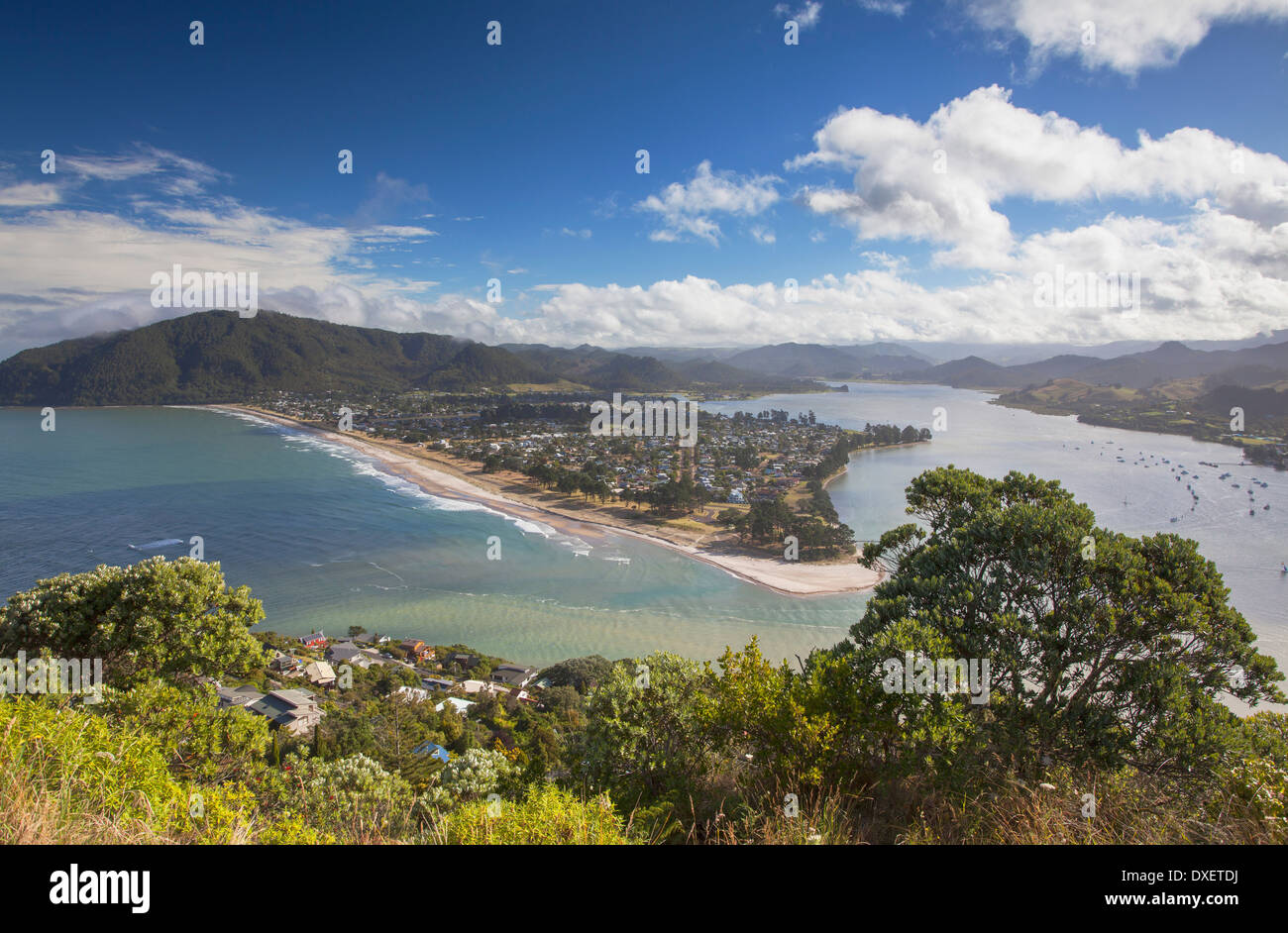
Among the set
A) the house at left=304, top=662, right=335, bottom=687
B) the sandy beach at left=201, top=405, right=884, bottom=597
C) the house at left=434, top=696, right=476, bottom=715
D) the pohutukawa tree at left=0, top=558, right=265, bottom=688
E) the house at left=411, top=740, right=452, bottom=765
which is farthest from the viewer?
the sandy beach at left=201, top=405, right=884, bottom=597

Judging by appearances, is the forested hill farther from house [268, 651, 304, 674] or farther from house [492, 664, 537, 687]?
house [492, 664, 537, 687]

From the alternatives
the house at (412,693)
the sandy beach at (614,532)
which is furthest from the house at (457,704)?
the sandy beach at (614,532)

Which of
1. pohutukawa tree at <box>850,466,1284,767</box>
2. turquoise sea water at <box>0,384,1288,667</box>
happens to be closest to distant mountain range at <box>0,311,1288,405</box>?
turquoise sea water at <box>0,384,1288,667</box>

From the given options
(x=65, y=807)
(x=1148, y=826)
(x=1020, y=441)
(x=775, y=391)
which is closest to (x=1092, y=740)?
(x=1148, y=826)

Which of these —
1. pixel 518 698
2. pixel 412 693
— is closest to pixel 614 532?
pixel 518 698

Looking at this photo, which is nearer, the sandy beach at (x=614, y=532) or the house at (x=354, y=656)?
the house at (x=354, y=656)

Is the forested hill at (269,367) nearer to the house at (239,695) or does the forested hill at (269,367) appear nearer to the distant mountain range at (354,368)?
the distant mountain range at (354,368)
